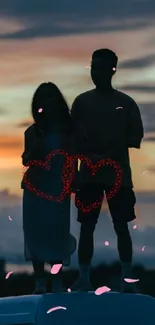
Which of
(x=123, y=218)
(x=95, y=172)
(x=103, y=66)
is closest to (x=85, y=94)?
(x=103, y=66)

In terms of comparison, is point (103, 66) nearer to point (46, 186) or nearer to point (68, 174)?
point (68, 174)

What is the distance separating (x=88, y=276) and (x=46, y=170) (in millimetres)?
1237

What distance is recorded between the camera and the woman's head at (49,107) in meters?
8.07

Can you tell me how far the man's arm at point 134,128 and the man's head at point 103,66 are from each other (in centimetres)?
47

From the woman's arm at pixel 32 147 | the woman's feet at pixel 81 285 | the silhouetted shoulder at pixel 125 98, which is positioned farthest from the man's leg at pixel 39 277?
the silhouetted shoulder at pixel 125 98

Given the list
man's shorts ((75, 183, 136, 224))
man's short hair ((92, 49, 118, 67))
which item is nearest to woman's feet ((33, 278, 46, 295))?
man's shorts ((75, 183, 136, 224))

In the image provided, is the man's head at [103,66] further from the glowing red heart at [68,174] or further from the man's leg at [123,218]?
the man's leg at [123,218]

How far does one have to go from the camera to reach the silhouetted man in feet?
26.9

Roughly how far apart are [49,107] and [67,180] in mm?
799

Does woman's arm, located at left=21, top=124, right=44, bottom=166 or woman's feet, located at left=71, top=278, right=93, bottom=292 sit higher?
woman's arm, located at left=21, top=124, right=44, bottom=166

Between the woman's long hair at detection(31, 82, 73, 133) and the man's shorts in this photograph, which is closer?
the woman's long hair at detection(31, 82, 73, 133)

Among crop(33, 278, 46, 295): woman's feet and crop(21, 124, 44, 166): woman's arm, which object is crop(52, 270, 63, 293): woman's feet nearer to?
crop(33, 278, 46, 295): woman's feet

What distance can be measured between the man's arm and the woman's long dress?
860 millimetres

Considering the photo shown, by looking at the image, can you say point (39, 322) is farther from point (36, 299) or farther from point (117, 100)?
point (117, 100)
